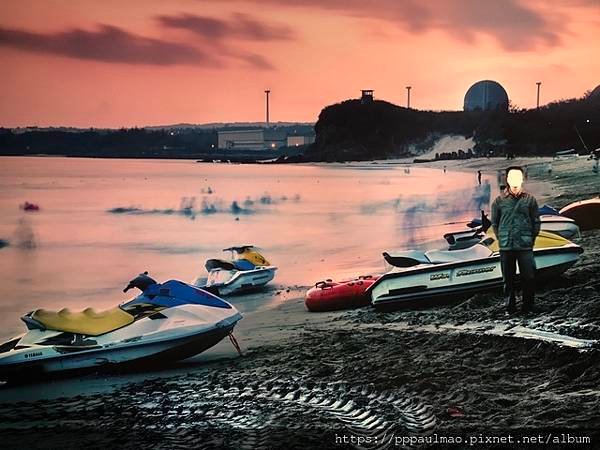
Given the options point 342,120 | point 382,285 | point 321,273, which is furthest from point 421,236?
point 342,120

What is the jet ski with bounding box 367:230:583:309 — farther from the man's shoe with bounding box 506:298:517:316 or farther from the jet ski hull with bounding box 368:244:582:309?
the man's shoe with bounding box 506:298:517:316

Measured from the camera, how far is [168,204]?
41.7m

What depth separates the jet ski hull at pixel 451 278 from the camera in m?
8.29

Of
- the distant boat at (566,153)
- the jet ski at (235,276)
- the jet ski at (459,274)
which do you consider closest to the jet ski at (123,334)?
the jet ski at (459,274)

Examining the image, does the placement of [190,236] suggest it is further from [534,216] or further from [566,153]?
[566,153]

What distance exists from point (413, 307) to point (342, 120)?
120620 mm

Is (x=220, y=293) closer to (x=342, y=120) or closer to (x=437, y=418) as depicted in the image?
(x=437, y=418)

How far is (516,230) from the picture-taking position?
22.7 feet

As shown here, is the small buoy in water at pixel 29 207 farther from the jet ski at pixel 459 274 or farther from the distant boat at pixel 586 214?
the jet ski at pixel 459 274

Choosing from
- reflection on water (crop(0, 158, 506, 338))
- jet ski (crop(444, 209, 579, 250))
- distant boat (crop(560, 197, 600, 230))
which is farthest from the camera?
reflection on water (crop(0, 158, 506, 338))

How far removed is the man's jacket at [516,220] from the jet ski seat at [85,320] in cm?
345

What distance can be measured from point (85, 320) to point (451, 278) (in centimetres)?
390

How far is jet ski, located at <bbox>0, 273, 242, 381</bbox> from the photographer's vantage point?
21.6 ft

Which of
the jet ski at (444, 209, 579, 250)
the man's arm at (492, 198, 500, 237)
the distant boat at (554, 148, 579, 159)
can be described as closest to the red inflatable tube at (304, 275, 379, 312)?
the jet ski at (444, 209, 579, 250)
